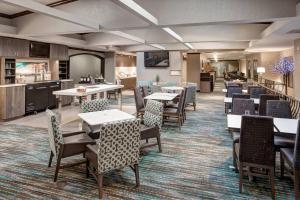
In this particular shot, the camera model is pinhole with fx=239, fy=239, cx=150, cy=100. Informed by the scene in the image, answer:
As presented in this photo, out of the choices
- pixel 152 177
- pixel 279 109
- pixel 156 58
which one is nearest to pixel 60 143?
pixel 152 177

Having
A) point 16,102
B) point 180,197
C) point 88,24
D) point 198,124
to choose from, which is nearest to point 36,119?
point 16,102

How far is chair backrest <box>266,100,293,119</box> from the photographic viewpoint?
4.07 metres

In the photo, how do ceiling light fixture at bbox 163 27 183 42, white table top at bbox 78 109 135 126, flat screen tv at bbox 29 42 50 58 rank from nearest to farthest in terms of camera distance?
white table top at bbox 78 109 135 126, ceiling light fixture at bbox 163 27 183 42, flat screen tv at bbox 29 42 50 58

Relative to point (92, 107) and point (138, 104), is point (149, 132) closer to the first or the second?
point (92, 107)

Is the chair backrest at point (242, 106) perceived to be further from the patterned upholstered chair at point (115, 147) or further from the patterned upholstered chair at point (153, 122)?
the patterned upholstered chair at point (115, 147)

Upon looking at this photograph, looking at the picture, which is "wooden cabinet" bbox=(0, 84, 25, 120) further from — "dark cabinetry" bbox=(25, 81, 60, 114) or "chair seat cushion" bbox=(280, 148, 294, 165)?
"chair seat cushion" bbox=(280, 148, 294, 165)

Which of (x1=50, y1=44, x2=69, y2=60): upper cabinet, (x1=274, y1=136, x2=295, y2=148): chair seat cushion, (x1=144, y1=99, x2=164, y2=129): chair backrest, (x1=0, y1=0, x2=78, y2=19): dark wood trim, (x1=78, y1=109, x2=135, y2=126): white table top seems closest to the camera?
(x1=274, y1=136, x2=295, y2=148): chair seat cushion

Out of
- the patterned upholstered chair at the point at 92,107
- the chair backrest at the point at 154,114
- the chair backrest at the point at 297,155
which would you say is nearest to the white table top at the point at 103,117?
the patterned upholstered chair at the point at 92,107

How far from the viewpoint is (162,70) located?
1126cm

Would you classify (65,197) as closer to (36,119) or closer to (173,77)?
(36,119)

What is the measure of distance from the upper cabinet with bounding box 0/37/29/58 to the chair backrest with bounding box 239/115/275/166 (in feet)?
22.7

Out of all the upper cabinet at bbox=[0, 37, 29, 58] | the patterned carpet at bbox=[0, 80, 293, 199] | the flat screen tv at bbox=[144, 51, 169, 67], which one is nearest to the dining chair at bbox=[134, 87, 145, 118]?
the patterned carpet at bbox=[0, 80, 293, 199]

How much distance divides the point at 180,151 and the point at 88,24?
120 inches

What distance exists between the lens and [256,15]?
398cm
